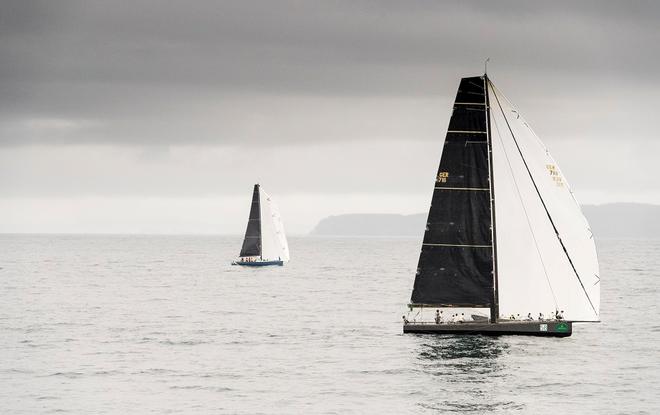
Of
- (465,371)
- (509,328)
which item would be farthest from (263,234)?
(465,371)

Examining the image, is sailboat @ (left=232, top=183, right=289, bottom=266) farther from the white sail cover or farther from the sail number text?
the sail number text

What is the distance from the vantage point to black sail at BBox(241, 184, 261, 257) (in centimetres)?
17150

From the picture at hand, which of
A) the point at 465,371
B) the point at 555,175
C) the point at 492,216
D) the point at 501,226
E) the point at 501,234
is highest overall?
the point at 555,175

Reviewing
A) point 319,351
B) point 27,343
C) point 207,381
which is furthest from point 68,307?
point 207,381

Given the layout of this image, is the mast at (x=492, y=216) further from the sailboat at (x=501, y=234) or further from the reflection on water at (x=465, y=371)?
the reflection on water at (x=465, y=371)

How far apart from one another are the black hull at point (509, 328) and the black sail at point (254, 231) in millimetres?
102217

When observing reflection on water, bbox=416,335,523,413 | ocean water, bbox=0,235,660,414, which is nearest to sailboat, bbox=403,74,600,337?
reflection on water, bbox=416,335,523,413

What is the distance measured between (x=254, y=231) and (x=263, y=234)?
7.82 ft

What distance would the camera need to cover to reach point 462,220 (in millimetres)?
70188

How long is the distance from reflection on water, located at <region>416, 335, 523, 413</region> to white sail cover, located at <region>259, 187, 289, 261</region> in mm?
99922

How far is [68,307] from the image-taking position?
371ft

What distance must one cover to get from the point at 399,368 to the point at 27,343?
30.6 meters

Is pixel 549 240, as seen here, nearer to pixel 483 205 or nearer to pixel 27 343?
pixel 483 205

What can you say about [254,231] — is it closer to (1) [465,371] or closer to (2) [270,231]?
(2) [270,231]
